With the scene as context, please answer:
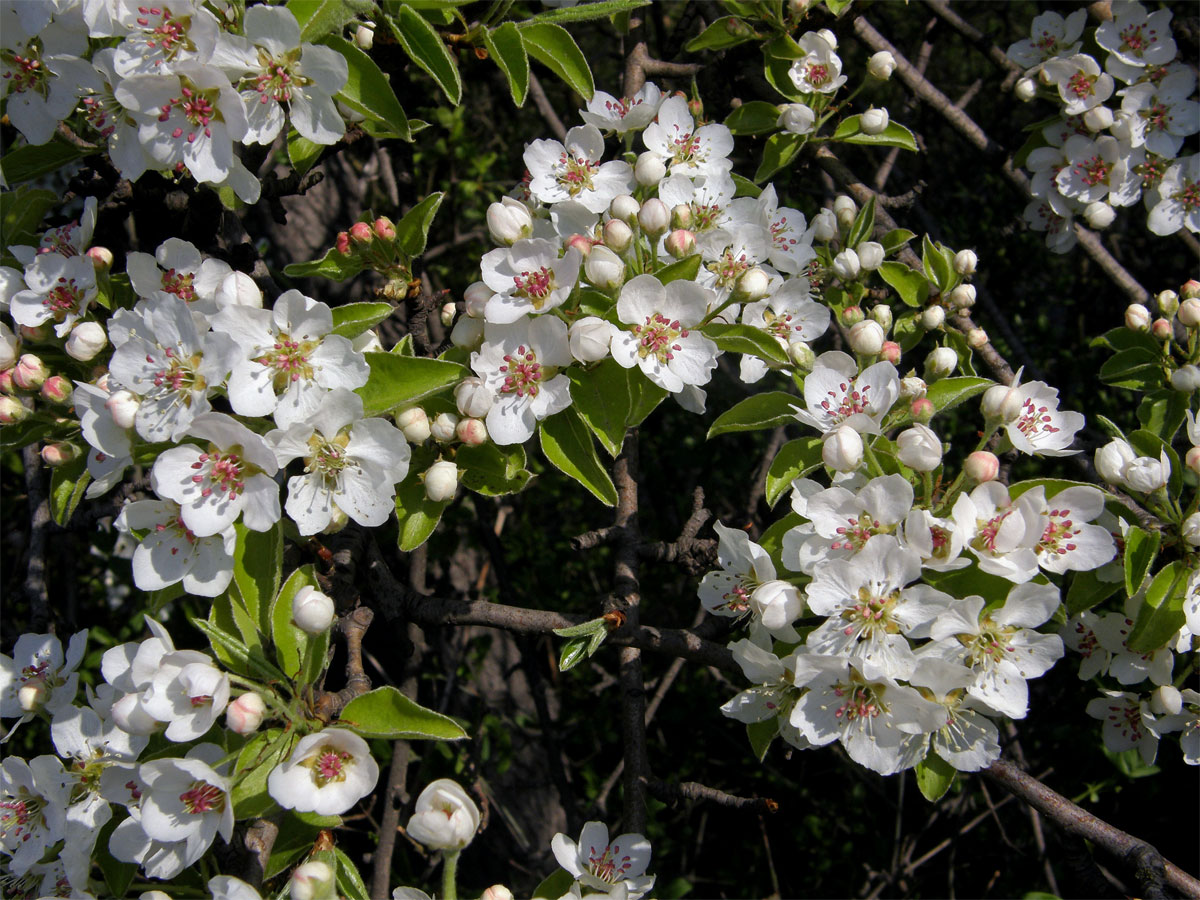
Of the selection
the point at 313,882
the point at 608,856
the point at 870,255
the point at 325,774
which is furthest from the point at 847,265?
the point at 313,882

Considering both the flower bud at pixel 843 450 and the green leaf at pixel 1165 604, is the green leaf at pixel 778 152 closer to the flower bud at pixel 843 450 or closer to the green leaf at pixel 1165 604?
the flower bud at pixel 843 450

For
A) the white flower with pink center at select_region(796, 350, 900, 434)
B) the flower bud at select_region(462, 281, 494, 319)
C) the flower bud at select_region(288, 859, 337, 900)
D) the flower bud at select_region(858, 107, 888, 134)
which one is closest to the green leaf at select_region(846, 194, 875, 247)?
the flower bud at select_region(858, 107, 888, 134)

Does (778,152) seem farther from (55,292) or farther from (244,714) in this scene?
(244,714)

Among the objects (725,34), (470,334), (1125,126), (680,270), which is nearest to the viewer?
(680,270)

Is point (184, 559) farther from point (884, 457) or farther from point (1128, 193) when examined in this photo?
point (1128, 193)

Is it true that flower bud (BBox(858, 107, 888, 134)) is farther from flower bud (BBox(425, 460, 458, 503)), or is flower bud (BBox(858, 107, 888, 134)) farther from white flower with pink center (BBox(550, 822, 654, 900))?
white flower with pink center (BBox(550, 822, 654, 900))

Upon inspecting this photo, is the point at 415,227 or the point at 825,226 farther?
the point at 825,226
